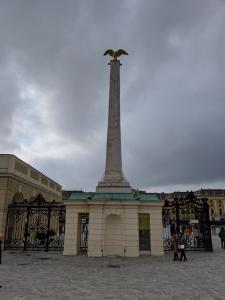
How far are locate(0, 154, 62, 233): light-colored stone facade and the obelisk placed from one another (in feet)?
25.7

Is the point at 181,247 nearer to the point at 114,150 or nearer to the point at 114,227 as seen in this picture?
the point at 114,227

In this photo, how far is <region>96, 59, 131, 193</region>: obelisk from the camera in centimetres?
2161

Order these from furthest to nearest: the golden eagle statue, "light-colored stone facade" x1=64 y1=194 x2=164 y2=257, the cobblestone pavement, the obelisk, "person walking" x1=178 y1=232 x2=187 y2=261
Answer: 1. the golden eagle statue
2. the obelisk
3. "light-colored stone facade" x1=64 y1=194 x2=164 y2=257
4. "person walking" x1=178 y1=232 x2=187 y2=261
5. the cobblestone pavement

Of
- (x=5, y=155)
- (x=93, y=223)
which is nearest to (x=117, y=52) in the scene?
(x=5, y=155)

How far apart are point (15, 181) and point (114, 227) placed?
34.1 feet

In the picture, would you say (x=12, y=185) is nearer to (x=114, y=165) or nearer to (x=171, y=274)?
(x=114, y=165)

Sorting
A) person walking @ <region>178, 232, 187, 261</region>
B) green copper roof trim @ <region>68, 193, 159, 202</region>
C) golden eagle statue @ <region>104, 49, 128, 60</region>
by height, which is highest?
golden eagle statue @ <region>104, 49, 128, 60</region>

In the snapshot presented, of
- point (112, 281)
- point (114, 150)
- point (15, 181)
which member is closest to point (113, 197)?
point (114, 150)

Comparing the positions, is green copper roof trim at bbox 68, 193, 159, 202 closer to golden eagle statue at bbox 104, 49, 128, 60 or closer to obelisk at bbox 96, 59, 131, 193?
obelisk at bbox 96, 59, 131, 193

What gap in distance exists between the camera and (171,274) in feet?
40.8

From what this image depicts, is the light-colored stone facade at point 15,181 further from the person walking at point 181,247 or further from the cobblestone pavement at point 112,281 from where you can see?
the person walking at point 181,247

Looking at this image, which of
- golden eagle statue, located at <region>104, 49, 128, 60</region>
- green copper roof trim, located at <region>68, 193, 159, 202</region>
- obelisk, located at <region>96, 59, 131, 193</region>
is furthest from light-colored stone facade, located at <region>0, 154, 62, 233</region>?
golden eagle statue, located at <region>104, 49, 128, 60</region>

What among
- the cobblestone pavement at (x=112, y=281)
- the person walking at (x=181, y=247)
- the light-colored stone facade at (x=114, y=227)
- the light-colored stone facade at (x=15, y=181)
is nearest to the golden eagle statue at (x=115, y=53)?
the light-colored stone facade at (x=15, y=181)

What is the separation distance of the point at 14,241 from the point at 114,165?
11099mm
